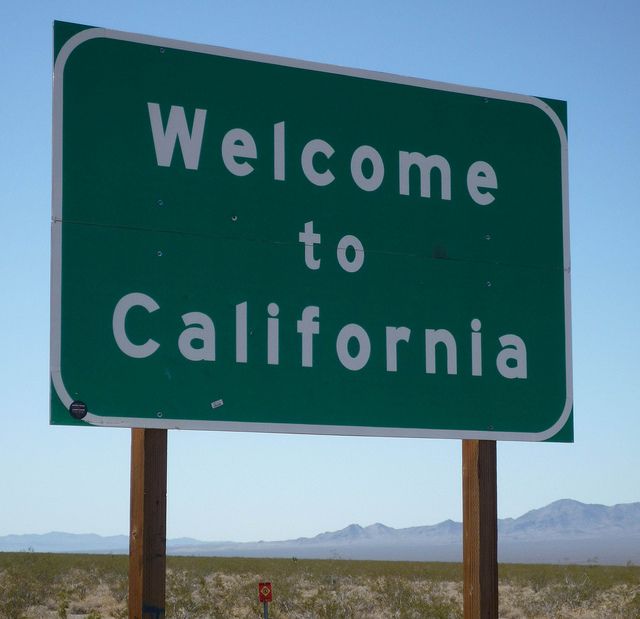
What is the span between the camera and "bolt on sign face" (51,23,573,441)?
483 centimetres

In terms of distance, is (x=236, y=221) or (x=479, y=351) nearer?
(x=236, y=221)

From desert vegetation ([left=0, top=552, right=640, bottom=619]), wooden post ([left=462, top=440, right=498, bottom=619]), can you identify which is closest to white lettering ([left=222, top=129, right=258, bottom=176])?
wooden post ([left=462, top=440, right=498, bottom=619])

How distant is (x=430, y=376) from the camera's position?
5473 millimetres

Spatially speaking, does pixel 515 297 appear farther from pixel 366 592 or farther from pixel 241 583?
pixel 241 583

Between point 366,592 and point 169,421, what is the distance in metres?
31.7

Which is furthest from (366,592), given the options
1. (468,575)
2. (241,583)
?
(468,575)

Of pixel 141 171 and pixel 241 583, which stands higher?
pixel 141 171

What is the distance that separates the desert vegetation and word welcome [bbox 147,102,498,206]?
2207 cm

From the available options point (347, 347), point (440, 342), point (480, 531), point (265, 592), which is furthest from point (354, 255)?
point (265, 592)

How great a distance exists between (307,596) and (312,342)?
3093cm

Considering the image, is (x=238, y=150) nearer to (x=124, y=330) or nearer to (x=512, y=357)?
(x=124, y=330)

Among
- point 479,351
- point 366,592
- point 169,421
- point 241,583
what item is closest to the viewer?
point 169,421

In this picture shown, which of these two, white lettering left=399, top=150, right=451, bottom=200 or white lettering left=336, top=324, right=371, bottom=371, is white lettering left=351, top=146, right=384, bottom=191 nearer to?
white lettering left=399, top=150, right=451, bottom=200

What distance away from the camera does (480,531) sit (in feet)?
18.5
